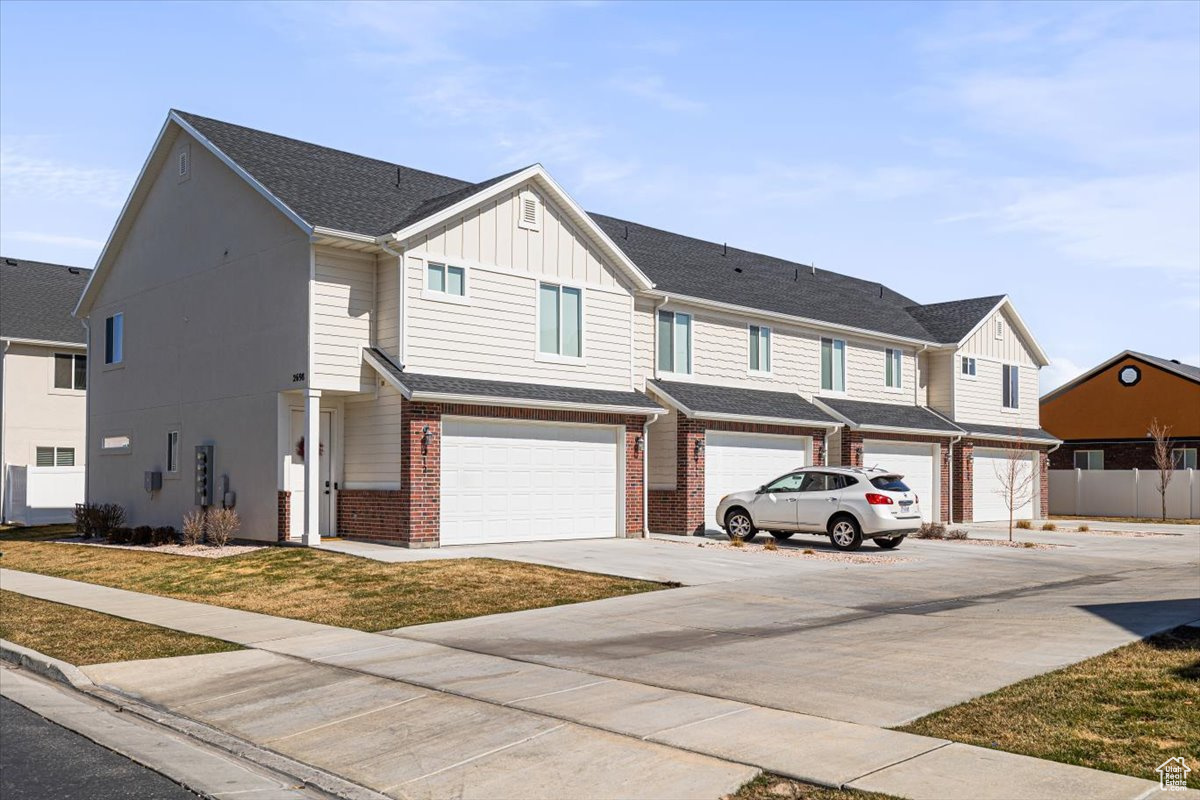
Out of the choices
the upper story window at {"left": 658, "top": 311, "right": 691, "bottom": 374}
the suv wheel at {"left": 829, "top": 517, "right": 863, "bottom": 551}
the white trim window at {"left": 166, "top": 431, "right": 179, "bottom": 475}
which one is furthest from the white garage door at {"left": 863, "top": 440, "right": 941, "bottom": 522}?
the white trim window at {"left": 166, "top": 431, "right": 179, "bottom": 475}

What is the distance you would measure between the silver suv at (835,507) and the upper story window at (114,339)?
52.8 feet

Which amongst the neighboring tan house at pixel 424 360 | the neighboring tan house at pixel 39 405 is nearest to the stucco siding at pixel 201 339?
the neighboring tan house at pixel 424 360

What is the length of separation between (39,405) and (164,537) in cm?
1542

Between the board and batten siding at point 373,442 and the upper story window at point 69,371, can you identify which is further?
the upper story window at point 69,371

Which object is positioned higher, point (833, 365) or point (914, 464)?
point (833, 365)

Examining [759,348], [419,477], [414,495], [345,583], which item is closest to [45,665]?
[345,583]

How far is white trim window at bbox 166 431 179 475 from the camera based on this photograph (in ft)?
85.0

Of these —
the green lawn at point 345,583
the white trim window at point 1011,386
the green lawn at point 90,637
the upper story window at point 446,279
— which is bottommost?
the green lawn at point 90,637

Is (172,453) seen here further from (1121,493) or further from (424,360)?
(1121,493)

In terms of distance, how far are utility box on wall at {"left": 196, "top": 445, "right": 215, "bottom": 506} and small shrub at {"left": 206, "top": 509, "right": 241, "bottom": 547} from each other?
153cm

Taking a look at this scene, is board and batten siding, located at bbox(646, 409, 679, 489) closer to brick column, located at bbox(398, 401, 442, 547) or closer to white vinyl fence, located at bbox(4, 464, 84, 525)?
brick column, located at bbox(398, 401, 442, 547)

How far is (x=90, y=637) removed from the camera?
12852 mm

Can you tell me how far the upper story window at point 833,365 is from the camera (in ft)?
105

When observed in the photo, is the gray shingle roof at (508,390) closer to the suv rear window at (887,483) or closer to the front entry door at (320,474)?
the front entry door at (320,474)
